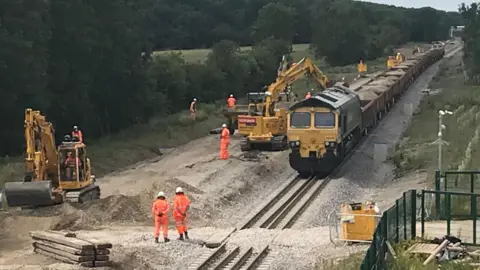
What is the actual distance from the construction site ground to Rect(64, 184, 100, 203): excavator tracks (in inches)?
11.1

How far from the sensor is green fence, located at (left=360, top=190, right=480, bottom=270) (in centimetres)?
1504

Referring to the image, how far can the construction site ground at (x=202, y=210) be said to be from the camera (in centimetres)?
1936

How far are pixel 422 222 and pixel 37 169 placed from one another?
478 inches

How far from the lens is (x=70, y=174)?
25766mm

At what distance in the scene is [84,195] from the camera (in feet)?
84.9

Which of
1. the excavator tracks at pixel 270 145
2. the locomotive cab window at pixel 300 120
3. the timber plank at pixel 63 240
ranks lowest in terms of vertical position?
the excavator tracks at pixel 270 145

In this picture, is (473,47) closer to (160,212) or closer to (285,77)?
(285,77)

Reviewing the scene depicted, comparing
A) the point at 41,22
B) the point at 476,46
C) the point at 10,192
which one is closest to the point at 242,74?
the point at 476,46

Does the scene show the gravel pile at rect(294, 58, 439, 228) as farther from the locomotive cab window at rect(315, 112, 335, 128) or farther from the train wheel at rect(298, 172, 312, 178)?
the locomotive cab window at rect(315, 112, 335, 128)

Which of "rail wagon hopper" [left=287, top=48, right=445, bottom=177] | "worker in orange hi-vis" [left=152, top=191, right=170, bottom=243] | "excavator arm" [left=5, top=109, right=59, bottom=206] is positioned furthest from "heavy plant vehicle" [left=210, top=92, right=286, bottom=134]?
"worker in orange hi-vis" [left=152, top=191, right=170, bottom=243]

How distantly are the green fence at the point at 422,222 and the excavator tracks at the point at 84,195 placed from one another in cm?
1038

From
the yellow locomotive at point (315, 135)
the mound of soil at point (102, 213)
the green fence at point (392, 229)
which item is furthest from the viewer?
the yellow locomotive at point (315, 135)

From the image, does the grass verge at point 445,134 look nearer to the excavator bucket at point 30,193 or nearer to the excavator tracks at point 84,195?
the excavator tracks at point 84,195

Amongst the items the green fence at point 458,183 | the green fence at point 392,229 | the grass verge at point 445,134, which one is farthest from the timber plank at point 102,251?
the grass verge at point 445,134
